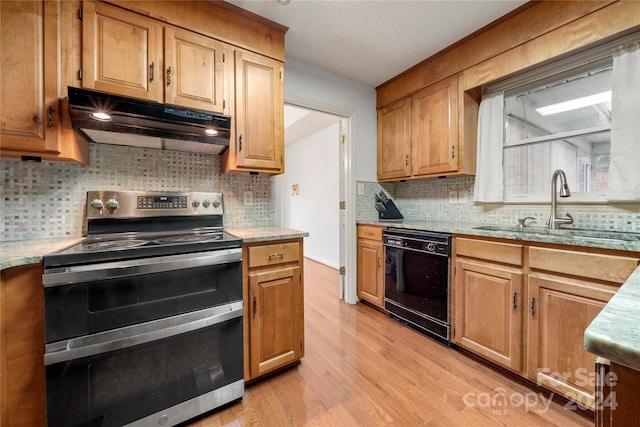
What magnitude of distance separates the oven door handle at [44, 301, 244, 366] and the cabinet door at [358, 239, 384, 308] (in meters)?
1.59

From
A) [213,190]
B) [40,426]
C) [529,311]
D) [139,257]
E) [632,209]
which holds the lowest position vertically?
[40,426]

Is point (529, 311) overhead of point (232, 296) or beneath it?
Answer: beneath

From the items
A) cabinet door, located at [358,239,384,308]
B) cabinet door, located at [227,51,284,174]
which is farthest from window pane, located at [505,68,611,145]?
cabinet door, located at [227,51,284,174]

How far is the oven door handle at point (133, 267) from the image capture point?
3.50ft

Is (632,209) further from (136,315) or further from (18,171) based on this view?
(18,171)

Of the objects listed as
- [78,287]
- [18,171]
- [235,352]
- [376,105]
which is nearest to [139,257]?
[78,287]

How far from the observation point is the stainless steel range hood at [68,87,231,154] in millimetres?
1259

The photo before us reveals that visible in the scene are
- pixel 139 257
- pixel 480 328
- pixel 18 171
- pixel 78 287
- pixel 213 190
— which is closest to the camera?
pixel 78 287

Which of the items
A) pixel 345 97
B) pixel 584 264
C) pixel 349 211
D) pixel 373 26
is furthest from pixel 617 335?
pixel 345 97

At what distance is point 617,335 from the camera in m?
0.40

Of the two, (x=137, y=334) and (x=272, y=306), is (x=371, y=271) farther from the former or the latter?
(x=137, y=334)

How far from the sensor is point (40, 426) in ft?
3.66

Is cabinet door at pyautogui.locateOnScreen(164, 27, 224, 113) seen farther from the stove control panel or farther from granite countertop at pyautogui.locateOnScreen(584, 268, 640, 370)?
granite countertop at pyautogui.locateOnScreen(584, 268, 640, 370)

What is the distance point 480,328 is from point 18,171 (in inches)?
119
